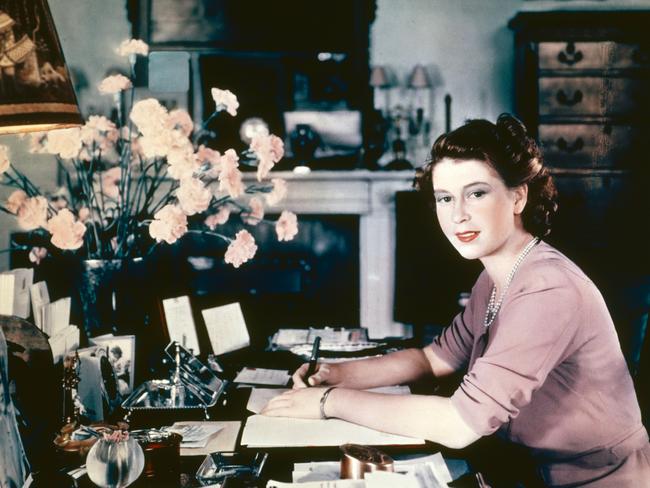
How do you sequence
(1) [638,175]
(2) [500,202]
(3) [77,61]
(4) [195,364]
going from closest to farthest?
(2) [500,202] < (4) [195,364] < (1) [638,175] < (3) [77,61]

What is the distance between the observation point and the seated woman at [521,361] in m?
1.20

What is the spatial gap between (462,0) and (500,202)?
140 inches

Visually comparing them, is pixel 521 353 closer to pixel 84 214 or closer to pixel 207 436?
pixel 207 436

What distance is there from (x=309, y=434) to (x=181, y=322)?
736mm

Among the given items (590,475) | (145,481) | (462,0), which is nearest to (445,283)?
(462,0)

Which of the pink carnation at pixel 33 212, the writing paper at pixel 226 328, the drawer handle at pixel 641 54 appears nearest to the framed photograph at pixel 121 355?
the pink carnation at pixel 33 212

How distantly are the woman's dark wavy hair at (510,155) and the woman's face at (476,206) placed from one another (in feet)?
0.07

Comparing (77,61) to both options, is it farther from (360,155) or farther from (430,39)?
(430,39)

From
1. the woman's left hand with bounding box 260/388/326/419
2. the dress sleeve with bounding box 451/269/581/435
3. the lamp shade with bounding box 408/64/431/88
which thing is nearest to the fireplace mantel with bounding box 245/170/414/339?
the lamp shade with bounding box 408/64/431/88

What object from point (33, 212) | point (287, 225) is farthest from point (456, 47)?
point (33, 212)

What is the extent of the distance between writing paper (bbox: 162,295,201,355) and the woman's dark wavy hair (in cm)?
85

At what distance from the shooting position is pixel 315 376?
1.58 metres

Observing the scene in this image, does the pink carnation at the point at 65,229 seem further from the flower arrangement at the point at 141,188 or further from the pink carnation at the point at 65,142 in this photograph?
the pink carnation at the point at 65,142

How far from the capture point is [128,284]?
64.7 inches
